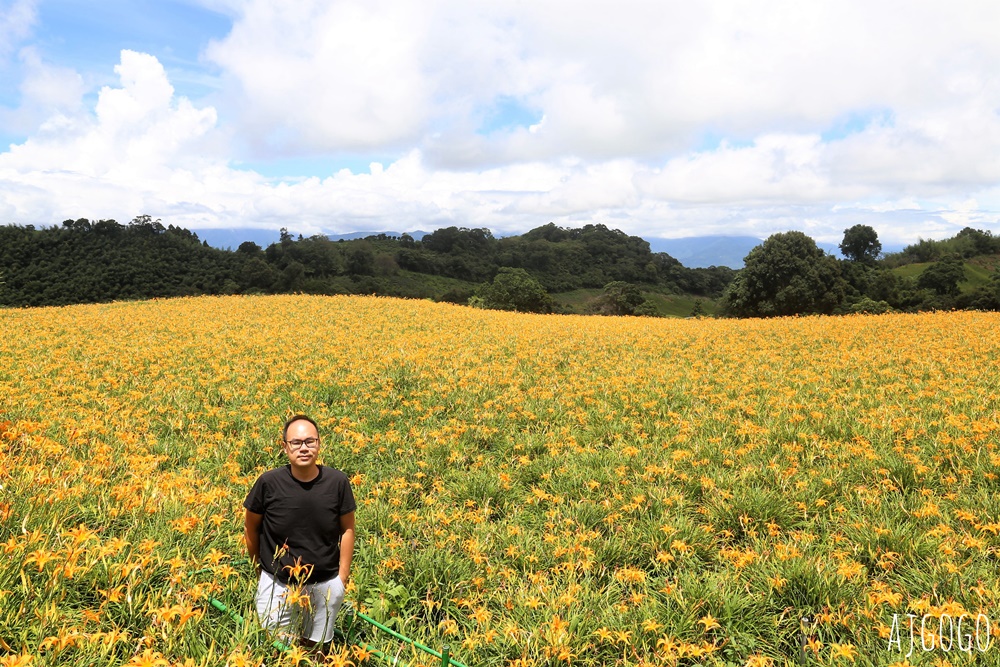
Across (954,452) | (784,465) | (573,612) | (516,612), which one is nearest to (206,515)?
(516,612)

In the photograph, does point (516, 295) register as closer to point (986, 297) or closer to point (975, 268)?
point (986, 297)

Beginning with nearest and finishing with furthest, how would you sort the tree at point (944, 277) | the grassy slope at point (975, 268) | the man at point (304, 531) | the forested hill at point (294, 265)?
1. the man at point (304, 531)
2. the forested hill at point (294, 265)
3. the tree at point (944, 277)
4. the grassy slope at point (975, 268)

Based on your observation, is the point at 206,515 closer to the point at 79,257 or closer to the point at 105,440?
the point at 105,440

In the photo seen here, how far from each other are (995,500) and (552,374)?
21.5ft

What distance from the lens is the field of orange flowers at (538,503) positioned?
3092mm

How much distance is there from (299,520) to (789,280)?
136ft

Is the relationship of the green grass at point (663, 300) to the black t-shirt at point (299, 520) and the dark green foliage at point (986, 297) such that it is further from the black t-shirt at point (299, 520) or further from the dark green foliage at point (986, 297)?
the black t-shirt at point (299, 520)

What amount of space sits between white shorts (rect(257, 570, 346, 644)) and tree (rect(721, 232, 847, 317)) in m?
40.0

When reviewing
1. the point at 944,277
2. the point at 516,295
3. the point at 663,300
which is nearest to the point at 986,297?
the point at 944,277

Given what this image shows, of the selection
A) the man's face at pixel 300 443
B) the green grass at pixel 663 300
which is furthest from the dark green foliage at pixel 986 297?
the green grass at pixel 663 300

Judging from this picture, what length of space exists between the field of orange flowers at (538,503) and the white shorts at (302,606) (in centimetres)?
18

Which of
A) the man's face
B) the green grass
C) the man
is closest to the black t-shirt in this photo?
the man

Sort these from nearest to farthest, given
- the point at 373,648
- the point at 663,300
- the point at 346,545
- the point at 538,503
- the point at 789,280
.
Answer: the point at 373,648
the point at 346,545
the point at 538,503
the point at 789,280
the point at 663,300

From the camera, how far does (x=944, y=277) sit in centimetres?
5225
